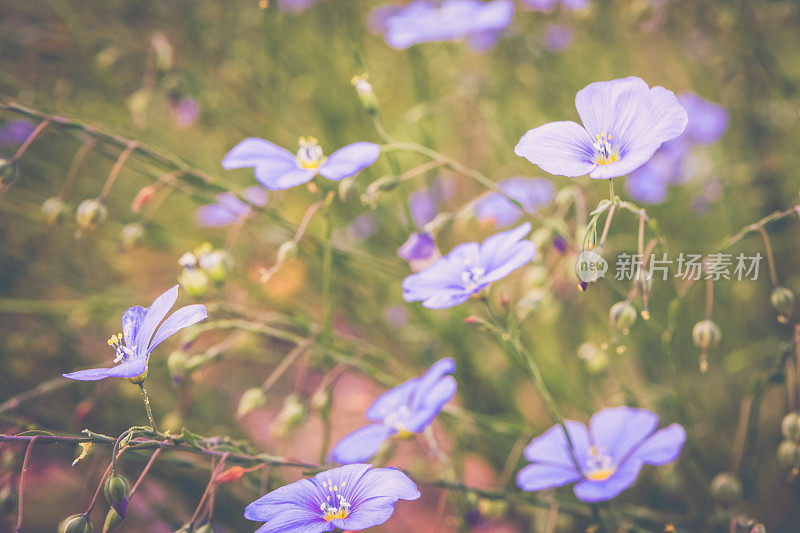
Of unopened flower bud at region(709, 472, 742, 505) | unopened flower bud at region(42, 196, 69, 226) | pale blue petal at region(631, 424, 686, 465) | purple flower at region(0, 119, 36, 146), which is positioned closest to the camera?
pale blue petal at region(631, 424, 686, 465)

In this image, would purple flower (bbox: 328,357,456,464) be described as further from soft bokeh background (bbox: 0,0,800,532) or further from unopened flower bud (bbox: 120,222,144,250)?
unopened flower bud (bbox: 120,222,144,250)

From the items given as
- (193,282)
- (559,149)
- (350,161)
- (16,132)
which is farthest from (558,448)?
(16,132)

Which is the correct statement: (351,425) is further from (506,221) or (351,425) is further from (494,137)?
(494,137)

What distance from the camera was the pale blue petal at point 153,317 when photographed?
972 mm

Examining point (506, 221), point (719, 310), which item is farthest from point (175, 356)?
point (719, 310)

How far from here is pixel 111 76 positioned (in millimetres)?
2414

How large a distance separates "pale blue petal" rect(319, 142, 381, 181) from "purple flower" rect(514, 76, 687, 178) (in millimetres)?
299

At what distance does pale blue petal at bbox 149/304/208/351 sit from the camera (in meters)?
0.92

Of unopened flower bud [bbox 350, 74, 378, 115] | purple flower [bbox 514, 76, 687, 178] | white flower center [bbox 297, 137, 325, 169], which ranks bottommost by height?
purple flower [bbox 514, 76, 687, 178]

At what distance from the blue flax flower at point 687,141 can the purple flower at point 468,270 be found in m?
Answer: 1.34

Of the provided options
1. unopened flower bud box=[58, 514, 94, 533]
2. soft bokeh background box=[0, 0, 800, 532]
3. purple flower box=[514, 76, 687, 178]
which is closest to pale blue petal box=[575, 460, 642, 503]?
soft bokeh background box=[0, 0, 800, 532]

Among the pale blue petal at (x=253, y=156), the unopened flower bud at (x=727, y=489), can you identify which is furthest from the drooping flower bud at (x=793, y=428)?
the pale blue petal at (x=253, y=156)

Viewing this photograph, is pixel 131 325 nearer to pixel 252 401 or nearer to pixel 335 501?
pixel 252 401

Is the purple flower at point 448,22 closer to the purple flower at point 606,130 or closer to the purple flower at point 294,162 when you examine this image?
the purple flower at point 294,162
